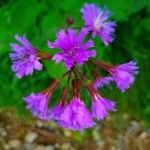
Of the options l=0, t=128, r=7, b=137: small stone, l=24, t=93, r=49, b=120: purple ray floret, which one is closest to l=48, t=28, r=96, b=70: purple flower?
l=24, t=93, r=49, b=120: purple ray floret

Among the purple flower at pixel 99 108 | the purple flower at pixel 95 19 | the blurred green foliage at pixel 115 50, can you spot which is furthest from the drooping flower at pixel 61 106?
the blurred green foliage at pixel 115 50

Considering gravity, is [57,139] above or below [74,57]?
above

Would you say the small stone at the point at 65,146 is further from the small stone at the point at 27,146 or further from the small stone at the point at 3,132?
the small stone at the point at 3,132

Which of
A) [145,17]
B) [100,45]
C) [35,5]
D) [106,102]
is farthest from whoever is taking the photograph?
[145,17]

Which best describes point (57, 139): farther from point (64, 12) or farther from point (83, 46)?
point (83, 46)

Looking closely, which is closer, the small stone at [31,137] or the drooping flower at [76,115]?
the drooping flower at [76,115]

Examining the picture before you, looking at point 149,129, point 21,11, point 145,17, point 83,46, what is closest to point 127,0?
point 145,17

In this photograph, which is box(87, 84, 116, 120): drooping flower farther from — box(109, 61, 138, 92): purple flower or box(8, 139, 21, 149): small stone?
box(8, 139, 21, 149): small stone
